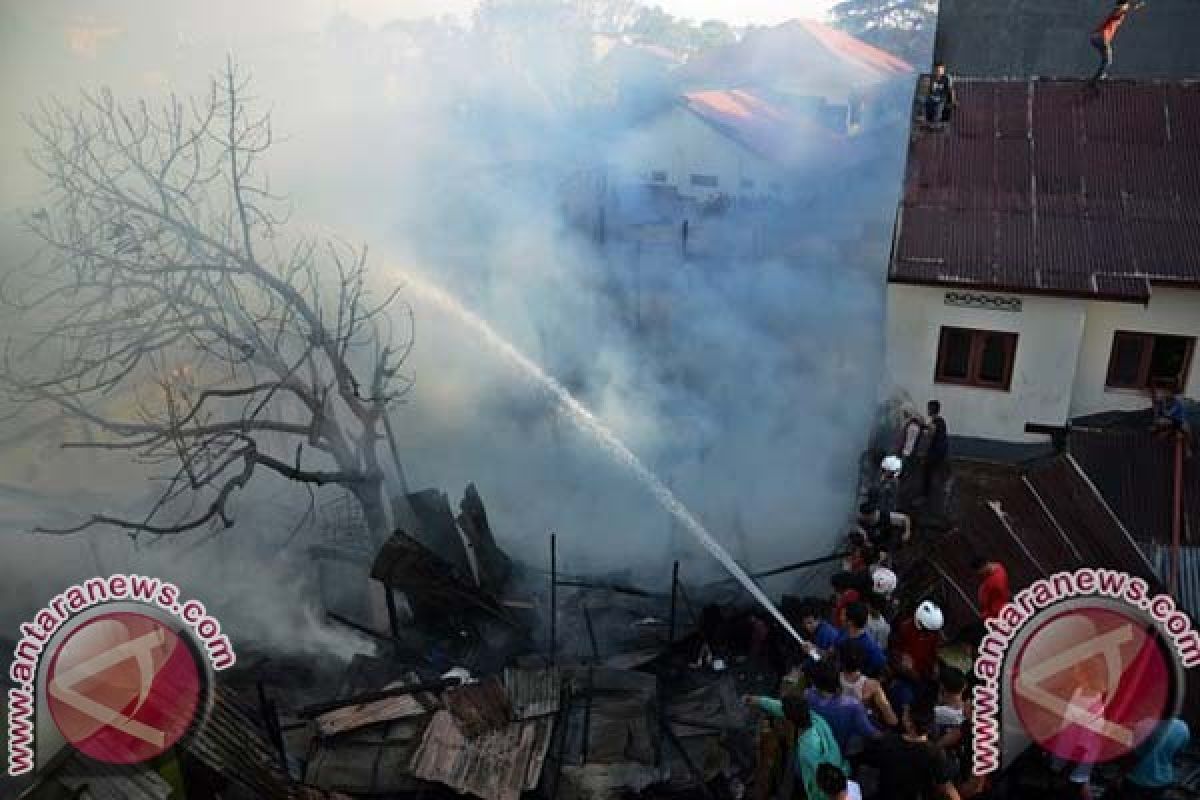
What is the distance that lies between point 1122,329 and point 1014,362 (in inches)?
48.7

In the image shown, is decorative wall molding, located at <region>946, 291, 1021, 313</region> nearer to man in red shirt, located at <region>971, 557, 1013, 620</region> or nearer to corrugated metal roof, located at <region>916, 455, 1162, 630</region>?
corrugated metal roof, located at <region>916, 455, 1162, 630</region>

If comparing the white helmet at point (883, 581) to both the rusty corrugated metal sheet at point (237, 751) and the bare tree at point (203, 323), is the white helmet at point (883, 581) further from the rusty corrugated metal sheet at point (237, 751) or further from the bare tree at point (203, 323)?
the bare tree at point (203, 323)

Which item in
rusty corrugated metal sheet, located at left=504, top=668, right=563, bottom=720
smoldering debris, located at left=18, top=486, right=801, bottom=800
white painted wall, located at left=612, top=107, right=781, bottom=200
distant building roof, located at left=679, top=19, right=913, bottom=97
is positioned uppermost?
distant building roof, located at left=679, top=19, right=913, bottom=97

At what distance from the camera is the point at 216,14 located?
16.2 m

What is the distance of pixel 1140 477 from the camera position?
9812 mm

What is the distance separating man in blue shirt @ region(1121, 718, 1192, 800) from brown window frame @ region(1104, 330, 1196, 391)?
6.45 m

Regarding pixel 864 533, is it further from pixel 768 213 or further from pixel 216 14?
pixel 768 213

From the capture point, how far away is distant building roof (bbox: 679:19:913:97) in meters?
33.4

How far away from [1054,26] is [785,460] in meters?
11.0

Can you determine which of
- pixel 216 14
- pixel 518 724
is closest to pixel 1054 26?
pixel 216 14

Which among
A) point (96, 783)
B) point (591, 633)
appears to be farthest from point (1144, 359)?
point (96, 783)

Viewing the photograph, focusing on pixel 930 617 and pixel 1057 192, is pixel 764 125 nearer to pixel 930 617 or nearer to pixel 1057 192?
pixel 1057 192

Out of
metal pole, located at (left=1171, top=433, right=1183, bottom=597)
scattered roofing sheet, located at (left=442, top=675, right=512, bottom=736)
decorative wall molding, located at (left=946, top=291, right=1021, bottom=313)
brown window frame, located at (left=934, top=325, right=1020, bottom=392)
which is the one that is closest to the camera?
scattered roofing sheet, located at (left=442, top=675, right=512, bottom=736)

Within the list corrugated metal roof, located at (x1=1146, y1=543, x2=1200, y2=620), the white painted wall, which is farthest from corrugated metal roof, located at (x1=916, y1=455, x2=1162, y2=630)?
the white painted wall
